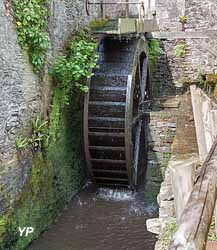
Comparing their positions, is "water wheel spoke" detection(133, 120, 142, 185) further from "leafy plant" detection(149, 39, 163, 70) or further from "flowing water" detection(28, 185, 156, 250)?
"leafy plant" detection(149, 39, 163, 70)

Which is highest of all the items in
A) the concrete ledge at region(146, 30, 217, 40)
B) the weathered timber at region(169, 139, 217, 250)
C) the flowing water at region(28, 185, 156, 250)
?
the concrete ledge at region(146, 30, 217, 40)

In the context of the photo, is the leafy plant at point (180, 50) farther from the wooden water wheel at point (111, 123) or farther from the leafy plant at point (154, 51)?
the wooden water wheel at point (111, 123)

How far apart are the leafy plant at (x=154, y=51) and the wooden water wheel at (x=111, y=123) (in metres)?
2.10

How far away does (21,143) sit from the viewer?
5.36 metres

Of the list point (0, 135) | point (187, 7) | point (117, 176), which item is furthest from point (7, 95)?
point (187, 7)

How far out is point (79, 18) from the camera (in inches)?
303

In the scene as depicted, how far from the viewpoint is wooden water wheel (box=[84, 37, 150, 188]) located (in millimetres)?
7051

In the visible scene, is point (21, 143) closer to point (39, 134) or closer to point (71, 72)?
point (39, 134)

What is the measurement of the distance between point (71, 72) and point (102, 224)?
7.29 feet

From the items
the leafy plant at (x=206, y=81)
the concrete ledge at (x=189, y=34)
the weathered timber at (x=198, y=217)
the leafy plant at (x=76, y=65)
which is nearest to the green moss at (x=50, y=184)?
the leafy plant at (x=76, y=65)

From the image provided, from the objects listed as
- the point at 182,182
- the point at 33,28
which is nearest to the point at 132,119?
the point at 33,28

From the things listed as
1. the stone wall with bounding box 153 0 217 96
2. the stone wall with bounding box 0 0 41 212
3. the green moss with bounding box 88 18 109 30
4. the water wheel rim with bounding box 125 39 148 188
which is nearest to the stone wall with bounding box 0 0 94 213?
the stone wall with bounding box 0 0 41 212

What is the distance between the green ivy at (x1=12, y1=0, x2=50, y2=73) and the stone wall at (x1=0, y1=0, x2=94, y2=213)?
0.36 feet

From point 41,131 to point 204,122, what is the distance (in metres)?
3.49
